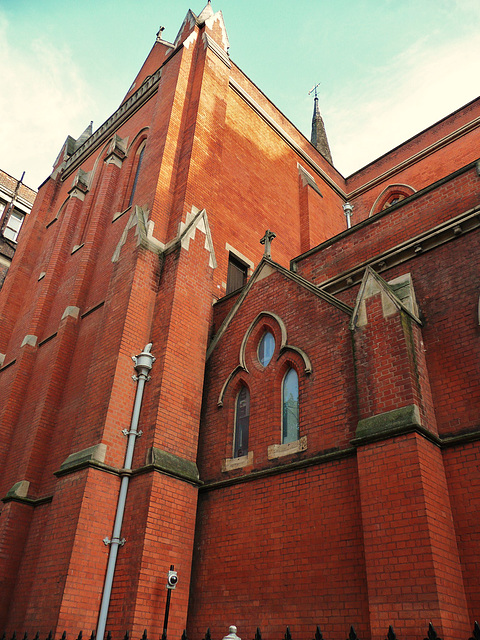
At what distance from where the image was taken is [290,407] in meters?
8.98

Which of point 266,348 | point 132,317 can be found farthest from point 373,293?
point 132,317

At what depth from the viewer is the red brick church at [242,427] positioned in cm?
656

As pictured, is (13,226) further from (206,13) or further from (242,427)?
(242,427)

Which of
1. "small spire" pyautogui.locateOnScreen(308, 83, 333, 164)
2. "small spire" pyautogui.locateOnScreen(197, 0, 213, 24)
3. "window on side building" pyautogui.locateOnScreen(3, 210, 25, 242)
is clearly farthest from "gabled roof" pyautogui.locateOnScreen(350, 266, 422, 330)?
"window on side building" pyautogui.locateOnScreen(3, 210, 25, 242)

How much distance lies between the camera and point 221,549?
27.8 feet

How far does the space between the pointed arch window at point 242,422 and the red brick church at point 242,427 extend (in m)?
0.04

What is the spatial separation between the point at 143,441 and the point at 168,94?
10480 millimetres

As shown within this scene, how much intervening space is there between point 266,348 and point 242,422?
1.50 meters

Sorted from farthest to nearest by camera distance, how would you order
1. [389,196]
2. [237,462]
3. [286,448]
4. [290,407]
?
1. [389,196]
2. [237,462]
3. [290,407]
4. [286,448]

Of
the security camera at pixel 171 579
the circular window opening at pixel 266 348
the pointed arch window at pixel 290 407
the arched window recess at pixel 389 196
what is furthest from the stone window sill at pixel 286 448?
the arched window recess at pixel 389 196

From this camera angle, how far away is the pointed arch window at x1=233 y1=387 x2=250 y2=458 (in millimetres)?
9398

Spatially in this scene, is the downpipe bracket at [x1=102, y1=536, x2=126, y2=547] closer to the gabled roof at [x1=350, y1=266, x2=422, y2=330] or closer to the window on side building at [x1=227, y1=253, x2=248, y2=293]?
the gabled roof at [x1=350, y1=266, x2=422, y2=330]

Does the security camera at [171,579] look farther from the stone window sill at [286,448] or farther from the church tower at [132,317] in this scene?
the stone window sill at [286,448]

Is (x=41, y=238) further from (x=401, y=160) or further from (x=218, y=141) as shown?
(x=401, y=160)
